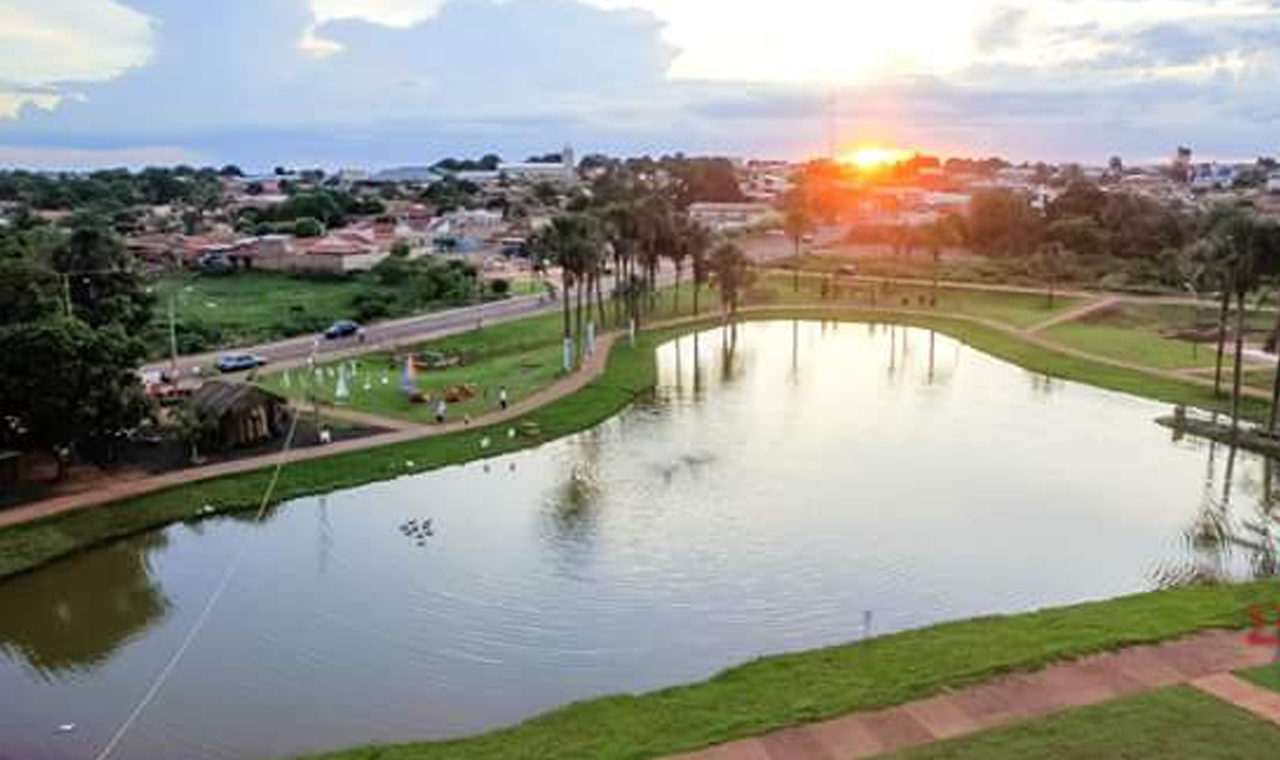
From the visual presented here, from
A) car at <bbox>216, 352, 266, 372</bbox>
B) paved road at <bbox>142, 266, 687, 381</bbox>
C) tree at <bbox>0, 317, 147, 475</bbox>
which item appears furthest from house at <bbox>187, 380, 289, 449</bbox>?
paved road at <bbox>142, 266, 687, 381</bbox>

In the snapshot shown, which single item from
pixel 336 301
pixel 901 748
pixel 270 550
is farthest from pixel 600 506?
pixel 336 301

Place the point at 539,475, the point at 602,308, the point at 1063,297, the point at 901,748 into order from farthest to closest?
the point at 1063,297 → the point at 602,308 → the point at 539,475 → the point at 901,748

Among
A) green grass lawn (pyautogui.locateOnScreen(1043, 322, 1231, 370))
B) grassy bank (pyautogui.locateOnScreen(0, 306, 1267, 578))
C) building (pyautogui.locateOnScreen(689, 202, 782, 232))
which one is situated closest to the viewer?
grassy bank (pyautogui.locateOnScreen(0, 306, 1267, 578))

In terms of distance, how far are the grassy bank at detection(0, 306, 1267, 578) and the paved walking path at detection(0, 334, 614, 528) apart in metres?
0.45

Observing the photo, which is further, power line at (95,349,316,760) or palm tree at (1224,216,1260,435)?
palm tree at (1224,216,1260,435)

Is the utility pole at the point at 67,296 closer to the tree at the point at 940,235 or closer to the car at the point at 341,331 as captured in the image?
the car at the point at 341,331

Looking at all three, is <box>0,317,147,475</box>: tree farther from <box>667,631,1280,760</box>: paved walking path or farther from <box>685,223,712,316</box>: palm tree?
<box>685,223,712,316</box>: palm tree

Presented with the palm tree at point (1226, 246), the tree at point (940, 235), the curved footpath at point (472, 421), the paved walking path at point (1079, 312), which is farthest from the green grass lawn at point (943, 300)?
the palm tree at point (1226, 246)

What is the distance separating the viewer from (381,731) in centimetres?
2075

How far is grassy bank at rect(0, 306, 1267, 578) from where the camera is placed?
1233 inches

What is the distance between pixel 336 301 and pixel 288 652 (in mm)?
54306

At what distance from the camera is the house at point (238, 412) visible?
38.4 meters

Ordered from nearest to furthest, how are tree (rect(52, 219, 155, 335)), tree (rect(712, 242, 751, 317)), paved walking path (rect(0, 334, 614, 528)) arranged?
1. paved walking path (rect(0, 334, 614, 528))
2. tree (rect(52, 219, 155, 335))
3. tree (rect(712, 242, 751, 317))

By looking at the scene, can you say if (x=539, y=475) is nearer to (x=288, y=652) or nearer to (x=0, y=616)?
(x=288, y=652)
